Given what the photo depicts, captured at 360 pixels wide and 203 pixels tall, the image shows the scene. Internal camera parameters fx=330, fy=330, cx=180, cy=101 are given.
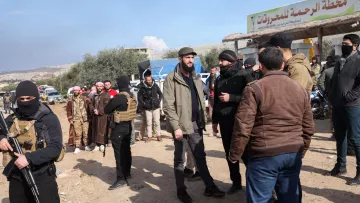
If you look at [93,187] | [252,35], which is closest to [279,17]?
[252,35]

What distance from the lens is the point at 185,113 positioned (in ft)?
14.0

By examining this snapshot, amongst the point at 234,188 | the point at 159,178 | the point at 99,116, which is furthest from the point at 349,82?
the point at 99,116

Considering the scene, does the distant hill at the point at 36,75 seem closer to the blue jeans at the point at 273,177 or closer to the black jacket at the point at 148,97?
the black jacket at the point at 148,97

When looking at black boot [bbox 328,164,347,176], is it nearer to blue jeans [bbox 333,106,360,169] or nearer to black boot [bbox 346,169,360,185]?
blue jeans [bbox 333,106,360,169]

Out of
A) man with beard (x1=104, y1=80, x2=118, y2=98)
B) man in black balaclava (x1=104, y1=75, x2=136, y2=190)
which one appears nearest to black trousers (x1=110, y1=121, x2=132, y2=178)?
man in black balaclava (x1=104, y1=75, x2=136, y2=190)

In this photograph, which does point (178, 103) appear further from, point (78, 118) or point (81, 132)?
point (81, 132)

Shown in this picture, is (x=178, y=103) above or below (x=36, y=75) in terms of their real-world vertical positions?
below

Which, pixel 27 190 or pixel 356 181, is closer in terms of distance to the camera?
pixel 27 190

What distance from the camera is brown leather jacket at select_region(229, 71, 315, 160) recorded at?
2.62 metres

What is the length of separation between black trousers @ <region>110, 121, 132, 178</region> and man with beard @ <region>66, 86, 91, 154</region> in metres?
3.26

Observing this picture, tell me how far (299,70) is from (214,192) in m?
1.98

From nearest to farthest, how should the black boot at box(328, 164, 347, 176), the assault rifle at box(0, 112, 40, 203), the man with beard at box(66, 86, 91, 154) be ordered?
1. the assault rifle at box(0, 112, 40, 203)
2. the black boot at box(328, 164, 347, 176)
3. the man with beard at box(66, 86, 91, 154)

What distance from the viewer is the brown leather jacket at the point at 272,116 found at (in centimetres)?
262

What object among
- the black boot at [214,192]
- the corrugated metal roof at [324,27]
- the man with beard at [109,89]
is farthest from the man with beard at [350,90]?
the corrugated metal roof at [324,27]
